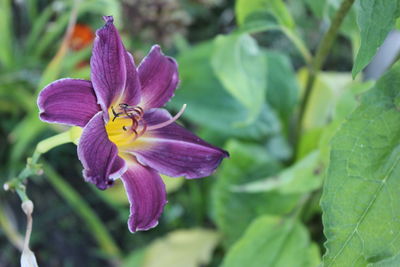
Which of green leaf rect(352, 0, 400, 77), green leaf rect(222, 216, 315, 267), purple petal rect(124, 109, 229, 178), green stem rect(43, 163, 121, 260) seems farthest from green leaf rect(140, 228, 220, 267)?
green leaf rect(352, 0, 400, 77)

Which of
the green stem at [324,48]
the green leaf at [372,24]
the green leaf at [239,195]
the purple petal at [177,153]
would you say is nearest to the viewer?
the green leaf at [372,24]

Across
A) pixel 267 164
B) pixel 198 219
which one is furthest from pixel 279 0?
pixel 198 219

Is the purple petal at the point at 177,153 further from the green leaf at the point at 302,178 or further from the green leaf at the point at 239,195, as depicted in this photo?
the green leaf at the point at 239,195

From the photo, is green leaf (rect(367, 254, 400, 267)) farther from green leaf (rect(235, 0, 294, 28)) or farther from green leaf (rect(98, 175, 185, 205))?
green leaf (rect(98, 175, 185, 205))

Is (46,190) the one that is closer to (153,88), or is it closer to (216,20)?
(216,20)

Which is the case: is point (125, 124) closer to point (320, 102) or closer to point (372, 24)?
point (372, 24)

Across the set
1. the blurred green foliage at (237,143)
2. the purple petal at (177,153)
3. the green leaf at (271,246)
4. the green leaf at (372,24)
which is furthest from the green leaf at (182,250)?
the green leaf at (372,24)
